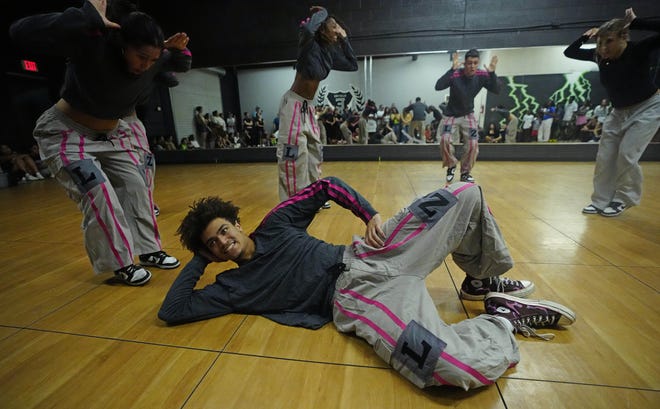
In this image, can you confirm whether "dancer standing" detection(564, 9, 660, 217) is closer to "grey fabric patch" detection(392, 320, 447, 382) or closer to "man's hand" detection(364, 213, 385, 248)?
"man's hand" detection(364, 213, 385, 248)

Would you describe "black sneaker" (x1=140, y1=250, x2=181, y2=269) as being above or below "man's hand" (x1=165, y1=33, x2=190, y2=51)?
below

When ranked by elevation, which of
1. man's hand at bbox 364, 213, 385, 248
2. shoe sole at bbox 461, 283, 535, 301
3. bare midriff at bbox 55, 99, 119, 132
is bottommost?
shoe sole at bbox 461, 283, 535, 301

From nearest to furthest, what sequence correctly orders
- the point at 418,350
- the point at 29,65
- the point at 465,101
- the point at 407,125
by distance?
the point at 418,350 → the point at 465,101 → the point at 29,65 → the point at 407,125

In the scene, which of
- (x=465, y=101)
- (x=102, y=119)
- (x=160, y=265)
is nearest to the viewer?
(x=102, y=119)

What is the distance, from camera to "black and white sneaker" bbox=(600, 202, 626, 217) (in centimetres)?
262

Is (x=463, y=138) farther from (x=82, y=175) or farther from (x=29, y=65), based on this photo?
(x=29, y=65)

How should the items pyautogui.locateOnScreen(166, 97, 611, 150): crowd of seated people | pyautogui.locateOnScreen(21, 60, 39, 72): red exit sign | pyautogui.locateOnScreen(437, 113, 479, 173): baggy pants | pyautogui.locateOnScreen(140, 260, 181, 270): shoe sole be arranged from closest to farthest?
pyautogui.locateOnScreen(140, 260, 181, 270): shoe sole
pyautogui.locateOnScreen(437, 113, 479, 173): baggy pants
pyautogui.locateOnScreen(21, 60, 39, 72): red exit sign
pyautogui.locateOnScreen(166, 97, 611, 150): crowd of seated people

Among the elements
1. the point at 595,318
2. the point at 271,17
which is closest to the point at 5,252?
the point at 595,318

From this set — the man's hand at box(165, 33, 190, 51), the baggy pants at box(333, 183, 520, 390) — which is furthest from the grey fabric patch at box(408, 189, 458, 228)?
the man's hand at box(165, 33, 190, 51)

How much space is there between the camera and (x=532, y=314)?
1.18 metres

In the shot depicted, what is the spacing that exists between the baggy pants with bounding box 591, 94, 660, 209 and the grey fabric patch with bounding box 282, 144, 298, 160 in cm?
272

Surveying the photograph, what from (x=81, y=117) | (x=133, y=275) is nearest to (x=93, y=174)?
(x=81, y=117)

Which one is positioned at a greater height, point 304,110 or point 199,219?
point 304,110

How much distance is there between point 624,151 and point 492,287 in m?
2.25
